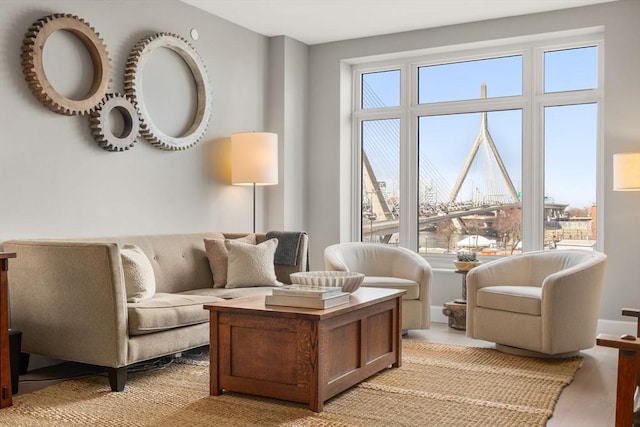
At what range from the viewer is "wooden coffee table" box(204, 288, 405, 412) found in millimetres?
3092

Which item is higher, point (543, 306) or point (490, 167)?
point (490, 167)

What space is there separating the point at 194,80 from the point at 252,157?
759mm

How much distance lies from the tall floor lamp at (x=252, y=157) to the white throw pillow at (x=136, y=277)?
161cm

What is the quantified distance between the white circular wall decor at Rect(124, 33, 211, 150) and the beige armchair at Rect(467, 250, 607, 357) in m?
2.36

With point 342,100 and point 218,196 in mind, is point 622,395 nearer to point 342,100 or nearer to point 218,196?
point 218,196

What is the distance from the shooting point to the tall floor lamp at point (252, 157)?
5.30 m

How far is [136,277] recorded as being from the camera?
3727mm

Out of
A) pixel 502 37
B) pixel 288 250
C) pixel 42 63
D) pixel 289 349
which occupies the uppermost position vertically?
pixel 502 37

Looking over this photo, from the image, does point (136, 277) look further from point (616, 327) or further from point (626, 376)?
point (616, 327)

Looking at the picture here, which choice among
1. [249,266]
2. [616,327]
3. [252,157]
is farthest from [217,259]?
[616,327]

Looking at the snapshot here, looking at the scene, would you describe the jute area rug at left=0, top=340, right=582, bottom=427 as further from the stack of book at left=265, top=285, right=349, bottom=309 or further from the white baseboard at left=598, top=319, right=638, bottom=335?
the white baseboard at left=598, top=319, right=638, bottom=335

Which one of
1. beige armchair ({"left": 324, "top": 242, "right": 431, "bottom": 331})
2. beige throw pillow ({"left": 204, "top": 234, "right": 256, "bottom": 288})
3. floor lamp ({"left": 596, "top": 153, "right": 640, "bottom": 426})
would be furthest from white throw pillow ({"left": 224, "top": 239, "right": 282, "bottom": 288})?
floor lamp ({"left": 596, "top": 153, "right": 640, "bottom": 426})

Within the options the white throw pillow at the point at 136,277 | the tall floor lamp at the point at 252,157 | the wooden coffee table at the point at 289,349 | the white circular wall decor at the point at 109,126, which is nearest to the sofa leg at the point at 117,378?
the white throw pillow at the point at 136,277

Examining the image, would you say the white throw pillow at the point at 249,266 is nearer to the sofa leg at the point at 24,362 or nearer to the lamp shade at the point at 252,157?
the lamp shade at the point at 252,157
